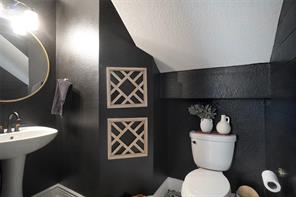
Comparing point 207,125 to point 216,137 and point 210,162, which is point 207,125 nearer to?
point 216,137

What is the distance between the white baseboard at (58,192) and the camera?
1.71 m

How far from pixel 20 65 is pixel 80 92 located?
0.59m

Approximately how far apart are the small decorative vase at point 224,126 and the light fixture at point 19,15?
79.9 inches

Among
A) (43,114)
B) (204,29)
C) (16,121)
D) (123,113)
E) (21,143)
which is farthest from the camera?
(43,114)

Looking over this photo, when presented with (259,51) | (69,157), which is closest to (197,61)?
(259,51)

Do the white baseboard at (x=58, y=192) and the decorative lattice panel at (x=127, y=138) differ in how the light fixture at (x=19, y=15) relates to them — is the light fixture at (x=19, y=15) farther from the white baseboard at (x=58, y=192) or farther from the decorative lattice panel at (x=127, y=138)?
the white baseboard at (x=58, y=192)

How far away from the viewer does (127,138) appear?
1656mm

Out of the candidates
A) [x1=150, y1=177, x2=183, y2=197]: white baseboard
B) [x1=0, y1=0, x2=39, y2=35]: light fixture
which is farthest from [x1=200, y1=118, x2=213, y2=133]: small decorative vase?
[x1=0, y1=0, x2=39, y2=35]: light fixture

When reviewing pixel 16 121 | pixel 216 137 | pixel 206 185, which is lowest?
pixel 206 185

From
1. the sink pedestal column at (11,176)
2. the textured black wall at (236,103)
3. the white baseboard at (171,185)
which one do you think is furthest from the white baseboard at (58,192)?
the textured black wall at (236,103)

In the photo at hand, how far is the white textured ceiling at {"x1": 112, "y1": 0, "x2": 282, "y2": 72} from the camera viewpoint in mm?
1141

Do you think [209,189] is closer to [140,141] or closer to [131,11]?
[140,141]

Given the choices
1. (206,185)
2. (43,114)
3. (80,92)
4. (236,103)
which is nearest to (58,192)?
(43,114)

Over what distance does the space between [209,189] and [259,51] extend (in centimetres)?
115
